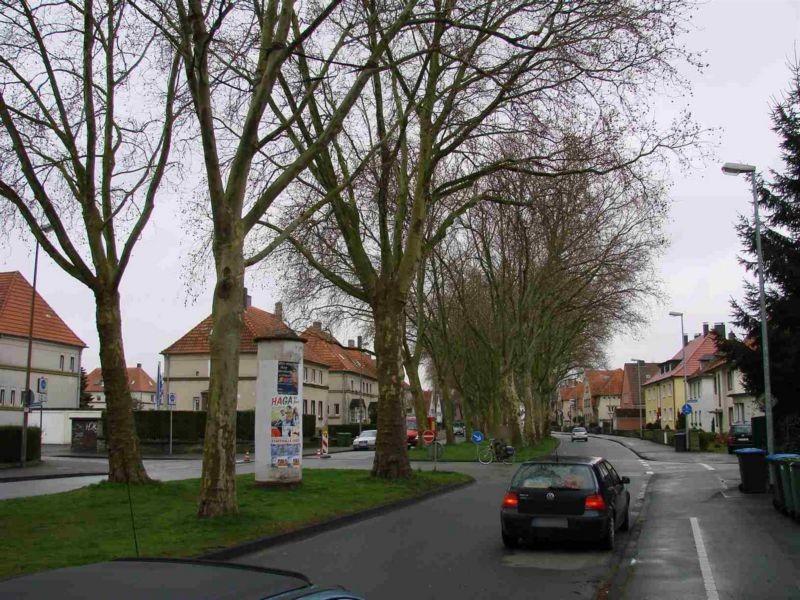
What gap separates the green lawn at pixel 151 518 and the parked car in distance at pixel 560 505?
12.2 feet

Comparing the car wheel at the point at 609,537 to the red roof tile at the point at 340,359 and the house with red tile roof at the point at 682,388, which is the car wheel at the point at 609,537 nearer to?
the house with red tile roof at the point at 682,388

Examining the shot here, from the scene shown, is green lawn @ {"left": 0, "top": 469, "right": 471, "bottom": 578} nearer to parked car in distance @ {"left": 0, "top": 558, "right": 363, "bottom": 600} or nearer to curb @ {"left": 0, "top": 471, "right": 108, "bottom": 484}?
parked car in distance @ {"left": 0, "top": 558, "right": 363, "bottom": 600}

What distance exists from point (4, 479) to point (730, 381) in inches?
2216

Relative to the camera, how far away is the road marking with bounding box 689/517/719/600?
8.63 m

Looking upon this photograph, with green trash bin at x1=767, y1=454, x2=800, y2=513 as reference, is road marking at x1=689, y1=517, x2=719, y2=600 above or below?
below

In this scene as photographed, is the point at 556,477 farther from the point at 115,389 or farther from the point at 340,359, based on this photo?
the point at 340,359

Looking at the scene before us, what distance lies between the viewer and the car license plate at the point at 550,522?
11.3m

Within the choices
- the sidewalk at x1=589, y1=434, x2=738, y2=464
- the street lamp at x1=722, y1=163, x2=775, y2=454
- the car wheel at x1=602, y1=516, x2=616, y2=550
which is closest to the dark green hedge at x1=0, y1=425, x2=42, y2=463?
the car wheel at x1=602, y1=516, x2=616, y2=550

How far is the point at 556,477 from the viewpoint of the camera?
11688mm

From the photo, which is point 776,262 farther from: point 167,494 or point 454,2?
point 167,494

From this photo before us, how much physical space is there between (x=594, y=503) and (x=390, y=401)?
10.2 metres

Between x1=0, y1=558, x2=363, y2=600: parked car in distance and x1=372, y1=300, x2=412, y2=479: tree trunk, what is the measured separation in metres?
17.9

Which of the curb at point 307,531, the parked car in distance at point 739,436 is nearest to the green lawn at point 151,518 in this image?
the curb at point 307,531

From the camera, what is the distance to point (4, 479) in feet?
79.6
